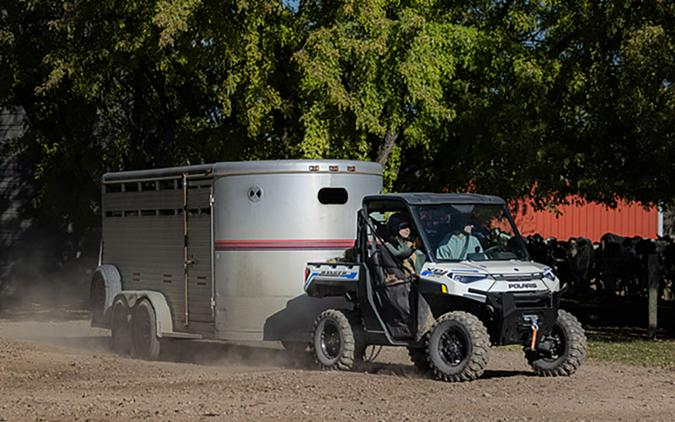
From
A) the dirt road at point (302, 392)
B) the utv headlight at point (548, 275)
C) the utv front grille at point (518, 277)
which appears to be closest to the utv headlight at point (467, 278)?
the utv front grille at point (518, 277)

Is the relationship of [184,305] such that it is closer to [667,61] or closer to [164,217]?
[164,217]

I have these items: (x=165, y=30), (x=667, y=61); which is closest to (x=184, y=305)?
(x=165, y=30)

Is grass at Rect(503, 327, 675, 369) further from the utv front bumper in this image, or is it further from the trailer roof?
the trailer roof

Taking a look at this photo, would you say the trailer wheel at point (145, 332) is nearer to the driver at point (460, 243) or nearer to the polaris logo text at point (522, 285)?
the driver at point (460, 243)

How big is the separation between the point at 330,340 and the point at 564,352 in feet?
9.61

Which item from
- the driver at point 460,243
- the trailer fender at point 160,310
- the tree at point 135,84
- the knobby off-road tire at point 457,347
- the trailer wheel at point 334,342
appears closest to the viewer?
the knobby off-road tire at point 457,347

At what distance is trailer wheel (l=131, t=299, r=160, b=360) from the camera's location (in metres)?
18.6

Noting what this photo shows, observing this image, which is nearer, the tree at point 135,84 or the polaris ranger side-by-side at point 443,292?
the polaris ranger side-by-side at point 443,292

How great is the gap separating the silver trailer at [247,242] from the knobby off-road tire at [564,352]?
3044mm

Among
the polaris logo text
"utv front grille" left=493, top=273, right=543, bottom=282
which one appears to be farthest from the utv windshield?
the polaris logo text

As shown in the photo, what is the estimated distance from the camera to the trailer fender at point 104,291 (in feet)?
65.3

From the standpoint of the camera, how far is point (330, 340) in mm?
16141

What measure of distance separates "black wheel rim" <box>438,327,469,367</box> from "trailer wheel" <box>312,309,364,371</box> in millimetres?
1426

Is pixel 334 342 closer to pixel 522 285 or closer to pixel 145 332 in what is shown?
pixel 522 285
